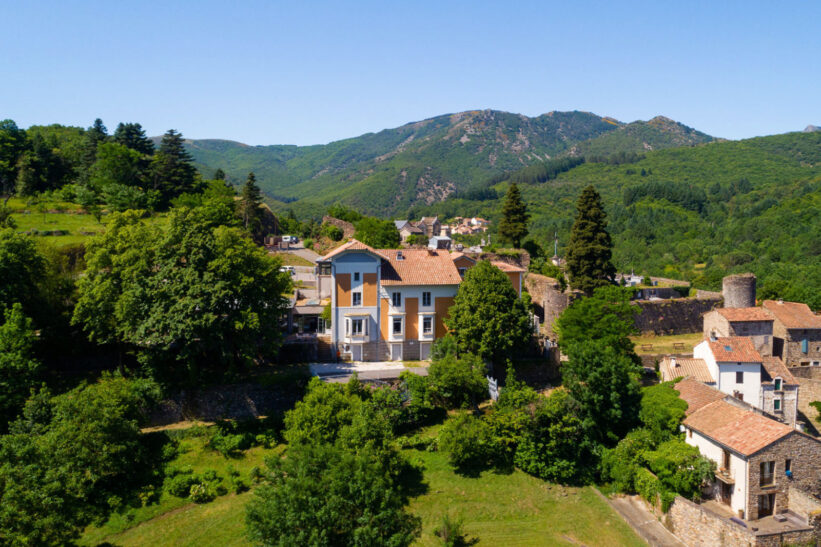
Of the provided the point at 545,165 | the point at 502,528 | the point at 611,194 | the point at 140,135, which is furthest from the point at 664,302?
the point at 545,165

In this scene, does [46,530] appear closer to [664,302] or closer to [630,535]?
[630,535]

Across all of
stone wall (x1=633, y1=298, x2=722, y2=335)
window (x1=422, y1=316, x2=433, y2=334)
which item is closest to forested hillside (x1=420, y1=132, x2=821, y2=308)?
stone wall (x1=633, y1=298, x2=722, y2=335)

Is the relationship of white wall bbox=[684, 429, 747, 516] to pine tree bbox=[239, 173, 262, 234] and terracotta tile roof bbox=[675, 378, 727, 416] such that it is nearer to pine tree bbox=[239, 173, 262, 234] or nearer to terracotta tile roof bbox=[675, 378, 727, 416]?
terracotta tile roof bbox=[675, 378, 727, 416]

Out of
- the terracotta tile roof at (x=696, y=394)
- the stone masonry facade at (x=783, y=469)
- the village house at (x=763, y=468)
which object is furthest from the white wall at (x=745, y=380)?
the stone masonry facade at (x=783, y=469)

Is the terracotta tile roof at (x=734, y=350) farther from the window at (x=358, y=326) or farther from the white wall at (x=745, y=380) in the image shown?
the window at (x=358, y=326)

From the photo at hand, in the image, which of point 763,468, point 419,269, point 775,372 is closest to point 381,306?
point 419,269
